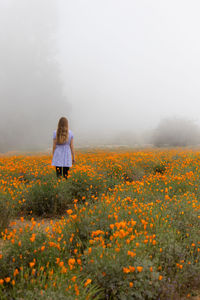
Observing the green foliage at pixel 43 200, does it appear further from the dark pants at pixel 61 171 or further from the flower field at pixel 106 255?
the dark pants at pixel 61 171

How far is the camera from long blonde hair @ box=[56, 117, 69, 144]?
6.92 meters

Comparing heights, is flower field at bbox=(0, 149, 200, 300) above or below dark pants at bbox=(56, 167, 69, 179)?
below

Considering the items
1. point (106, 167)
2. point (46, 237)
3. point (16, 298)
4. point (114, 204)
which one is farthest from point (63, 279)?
point (106, 167)

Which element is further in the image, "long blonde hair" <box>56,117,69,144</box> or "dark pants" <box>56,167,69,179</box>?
"dark pants" <box>56,167,69,179</box>

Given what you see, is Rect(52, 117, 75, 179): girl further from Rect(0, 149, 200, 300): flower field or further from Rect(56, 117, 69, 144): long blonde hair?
Rect(0, 149, 200, 300): flower field

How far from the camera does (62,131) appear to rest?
277 inches

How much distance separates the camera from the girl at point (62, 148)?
7.00 metres

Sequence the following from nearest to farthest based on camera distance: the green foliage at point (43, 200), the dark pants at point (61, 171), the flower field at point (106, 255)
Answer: the flower field at point (106, 255) < the green foliage at point (43, 200) < the dark pants at point (61, 171)

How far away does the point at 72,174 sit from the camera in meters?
7.07

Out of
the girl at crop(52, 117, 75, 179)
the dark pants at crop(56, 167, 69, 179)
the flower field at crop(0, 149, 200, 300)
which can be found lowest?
the flower field at crop(0, 149, 200, 300)

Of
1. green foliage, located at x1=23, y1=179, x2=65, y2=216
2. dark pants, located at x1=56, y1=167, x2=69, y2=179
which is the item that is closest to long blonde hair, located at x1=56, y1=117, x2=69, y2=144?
dark pants, located at x1=56, y1=167, x2=69, y2=179

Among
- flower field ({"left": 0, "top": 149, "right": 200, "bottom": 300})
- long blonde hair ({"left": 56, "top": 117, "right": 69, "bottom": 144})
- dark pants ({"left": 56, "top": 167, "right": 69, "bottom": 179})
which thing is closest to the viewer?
flower field ({"left": 0, "top": 149, "right": 200, "bottom": 300})

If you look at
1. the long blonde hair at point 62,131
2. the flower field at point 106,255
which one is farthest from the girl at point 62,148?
the flower field at point 106,255

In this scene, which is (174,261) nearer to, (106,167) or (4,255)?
(4,255)
